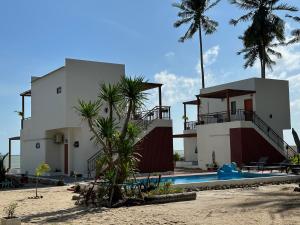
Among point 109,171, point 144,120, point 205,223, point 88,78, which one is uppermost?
point 88,78

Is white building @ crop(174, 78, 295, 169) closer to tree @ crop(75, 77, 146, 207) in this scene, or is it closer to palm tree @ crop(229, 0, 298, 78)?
palm tree @ crop(229, 0, 298, 78)

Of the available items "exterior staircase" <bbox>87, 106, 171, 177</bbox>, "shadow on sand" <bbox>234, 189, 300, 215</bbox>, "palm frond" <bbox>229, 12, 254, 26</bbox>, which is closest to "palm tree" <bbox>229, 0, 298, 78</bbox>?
"palm frond" <bbox>229, 12, 254, 26</bbox>

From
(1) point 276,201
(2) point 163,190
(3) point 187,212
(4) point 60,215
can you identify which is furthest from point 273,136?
(4) point 60,215

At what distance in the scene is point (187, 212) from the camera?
37.3ft

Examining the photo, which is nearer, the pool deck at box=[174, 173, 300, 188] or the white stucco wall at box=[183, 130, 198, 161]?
the pool deck at box=[174, 173, 300, 188]

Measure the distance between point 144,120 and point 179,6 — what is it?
16864mm

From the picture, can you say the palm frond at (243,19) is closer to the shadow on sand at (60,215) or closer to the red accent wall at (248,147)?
the red accent wall at (248,147)

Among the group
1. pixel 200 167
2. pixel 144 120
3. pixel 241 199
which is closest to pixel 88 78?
pixel 144 120

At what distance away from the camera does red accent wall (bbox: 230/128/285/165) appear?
28703 mm

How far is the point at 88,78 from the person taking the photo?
25203 millimetres

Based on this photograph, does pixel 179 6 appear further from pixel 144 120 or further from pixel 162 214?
pixel 162 214

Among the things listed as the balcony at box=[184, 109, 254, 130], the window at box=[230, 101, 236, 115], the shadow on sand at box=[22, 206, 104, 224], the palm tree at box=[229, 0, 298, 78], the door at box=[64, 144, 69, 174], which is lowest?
the shadow on sand at box=[22, 206, 104, 224]

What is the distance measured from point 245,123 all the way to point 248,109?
3.49m

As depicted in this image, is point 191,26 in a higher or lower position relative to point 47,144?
higher
